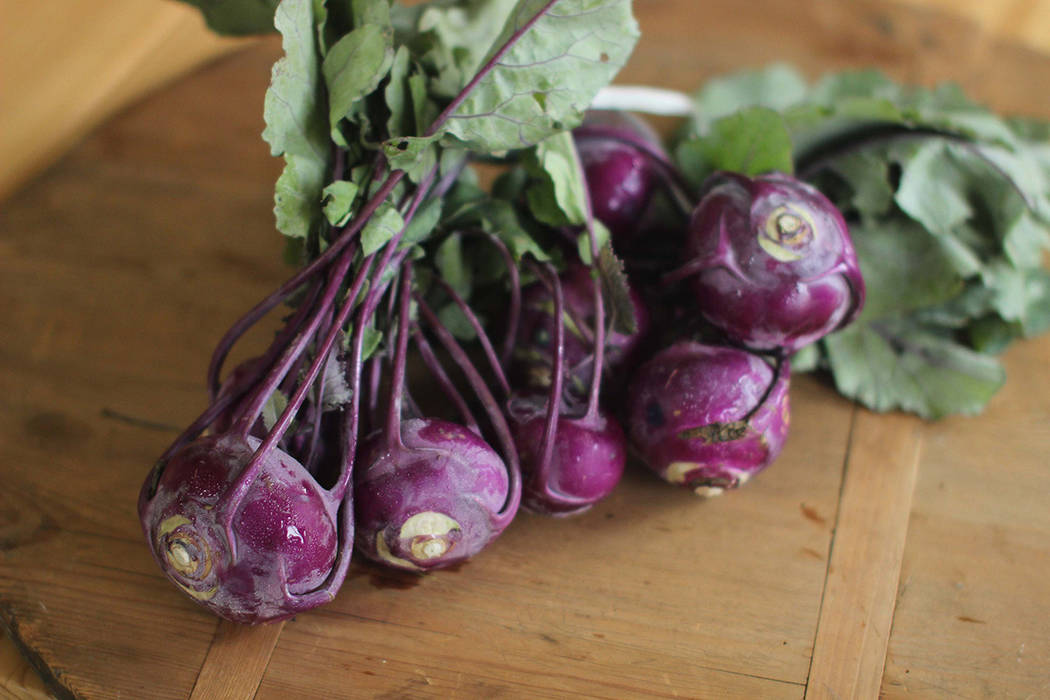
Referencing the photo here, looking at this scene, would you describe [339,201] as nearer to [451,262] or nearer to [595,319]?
[451,262]

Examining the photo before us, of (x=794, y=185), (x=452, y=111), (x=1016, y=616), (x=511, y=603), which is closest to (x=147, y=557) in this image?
(x=511, y=603)

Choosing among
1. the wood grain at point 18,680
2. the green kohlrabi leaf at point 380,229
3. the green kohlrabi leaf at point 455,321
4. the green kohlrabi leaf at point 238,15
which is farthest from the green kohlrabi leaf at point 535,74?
the wood grain at point 18,680

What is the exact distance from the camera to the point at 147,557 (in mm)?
981

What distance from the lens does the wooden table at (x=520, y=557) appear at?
905 mm

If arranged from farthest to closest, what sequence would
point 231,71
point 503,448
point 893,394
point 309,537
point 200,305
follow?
1. point 231,71
2. point 200,305
3. point 893,394
4. point 503,448
5. point 309,537

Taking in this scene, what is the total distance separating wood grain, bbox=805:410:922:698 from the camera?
35.8 inches

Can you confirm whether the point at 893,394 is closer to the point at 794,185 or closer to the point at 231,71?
the point at 794,185

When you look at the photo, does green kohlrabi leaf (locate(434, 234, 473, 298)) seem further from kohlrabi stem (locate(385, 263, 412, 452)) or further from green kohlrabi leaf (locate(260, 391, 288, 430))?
green kohlrabi leaf (locate(260, 391, 288, 430))

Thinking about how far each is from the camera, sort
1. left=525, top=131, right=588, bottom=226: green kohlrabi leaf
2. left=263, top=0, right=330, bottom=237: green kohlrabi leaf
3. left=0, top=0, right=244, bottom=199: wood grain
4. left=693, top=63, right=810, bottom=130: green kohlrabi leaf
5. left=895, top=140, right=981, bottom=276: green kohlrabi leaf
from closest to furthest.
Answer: left=263, top=0, right=330, bottom=237: green kohlrabi leaf, left=525, top=131, right=588, bottom=226: green kohlrabi leaf, left=895, top=140, right=981, bottom=276: green kohlrabi leaf, left=693, top=63, right=810, bottom=130: green kohlrabi leaf, left=0, top=0, right=244, bottom=199: wood grain

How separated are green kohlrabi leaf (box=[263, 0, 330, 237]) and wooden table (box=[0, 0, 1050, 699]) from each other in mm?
337

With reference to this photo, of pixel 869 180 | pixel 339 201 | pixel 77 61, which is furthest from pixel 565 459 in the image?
pixel 77 61

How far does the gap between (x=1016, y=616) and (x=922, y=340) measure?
1.16 feet

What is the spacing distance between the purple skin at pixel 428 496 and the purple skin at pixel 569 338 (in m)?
0.15

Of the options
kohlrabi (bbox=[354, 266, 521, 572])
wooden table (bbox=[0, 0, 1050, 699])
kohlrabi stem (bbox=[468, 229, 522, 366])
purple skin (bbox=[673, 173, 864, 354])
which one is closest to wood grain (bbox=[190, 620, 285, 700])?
wooden table (bbox=[0, 0, 1050, 699])
